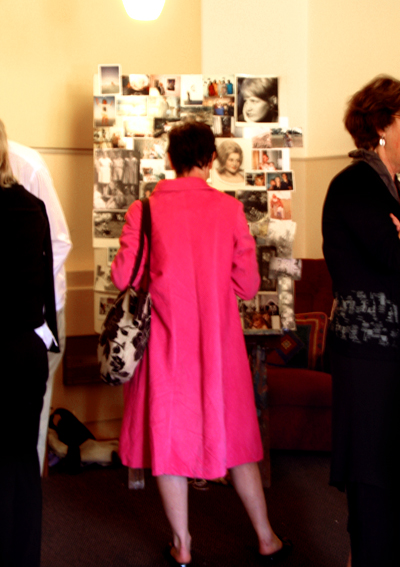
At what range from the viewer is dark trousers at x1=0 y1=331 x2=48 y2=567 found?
1.49 meters

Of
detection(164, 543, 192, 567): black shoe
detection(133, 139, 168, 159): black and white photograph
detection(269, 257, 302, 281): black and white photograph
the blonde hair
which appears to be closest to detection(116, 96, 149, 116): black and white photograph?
detection(133, 139, 168, 159): black and white photograph

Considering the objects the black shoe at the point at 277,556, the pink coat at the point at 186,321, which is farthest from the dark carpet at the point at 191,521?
the pink coat at the point at 186,321

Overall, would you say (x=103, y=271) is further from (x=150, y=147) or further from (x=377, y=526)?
(x=377, y=526)

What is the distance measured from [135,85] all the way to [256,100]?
21.6 inches

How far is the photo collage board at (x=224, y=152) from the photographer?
2617 mm

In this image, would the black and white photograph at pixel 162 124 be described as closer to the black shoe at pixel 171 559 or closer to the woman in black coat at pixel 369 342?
the woman in black coat at pixel 369 342

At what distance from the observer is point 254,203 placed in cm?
265

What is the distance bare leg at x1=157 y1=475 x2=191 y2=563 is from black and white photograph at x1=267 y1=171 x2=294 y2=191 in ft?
4.27

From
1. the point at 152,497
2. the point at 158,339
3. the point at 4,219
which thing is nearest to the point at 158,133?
the point at 158,339

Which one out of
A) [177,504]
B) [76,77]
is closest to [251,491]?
[177,504]

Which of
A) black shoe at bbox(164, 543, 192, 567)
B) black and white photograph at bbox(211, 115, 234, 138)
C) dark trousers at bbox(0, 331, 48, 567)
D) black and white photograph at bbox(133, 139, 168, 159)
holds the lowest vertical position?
black shoe at bbox(164, 543, 192, 567)

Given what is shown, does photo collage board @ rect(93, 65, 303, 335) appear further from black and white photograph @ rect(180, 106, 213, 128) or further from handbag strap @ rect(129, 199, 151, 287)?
handbag strap @ rect(129, 199, 151, 287)

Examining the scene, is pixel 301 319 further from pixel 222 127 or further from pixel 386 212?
pixel 386 212

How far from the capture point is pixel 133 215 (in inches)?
76.7
